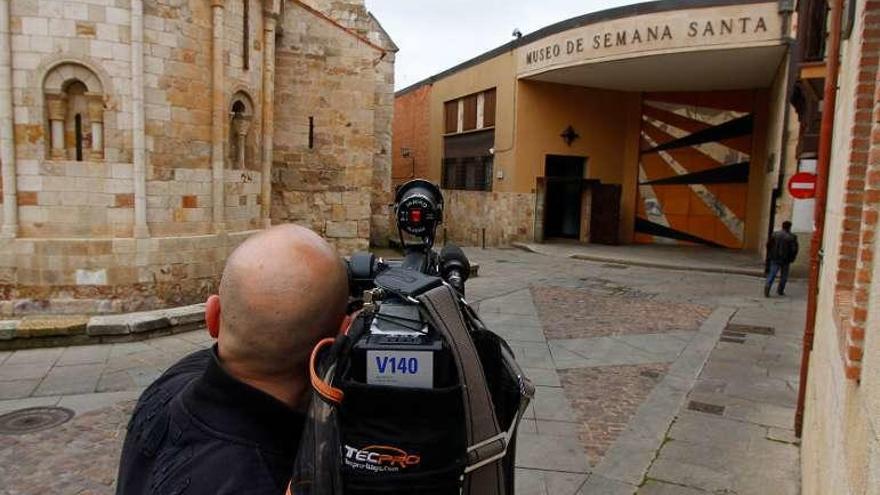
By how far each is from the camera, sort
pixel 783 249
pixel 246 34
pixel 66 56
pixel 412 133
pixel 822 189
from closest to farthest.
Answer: pixel 822 189
pixel 66 56
pixel 246 34
pixel 783 249
pixel 412 133

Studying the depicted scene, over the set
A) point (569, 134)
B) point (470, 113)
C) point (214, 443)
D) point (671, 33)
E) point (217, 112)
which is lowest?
point (214, 443)

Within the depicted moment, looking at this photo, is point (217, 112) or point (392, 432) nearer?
point (392, 432)

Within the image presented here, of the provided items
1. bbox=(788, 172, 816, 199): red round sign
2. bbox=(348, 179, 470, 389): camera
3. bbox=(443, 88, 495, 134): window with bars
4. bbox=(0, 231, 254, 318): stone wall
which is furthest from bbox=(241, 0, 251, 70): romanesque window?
bbox=(443, 88, 495, 134): window with bars

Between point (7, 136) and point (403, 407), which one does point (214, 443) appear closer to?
point (403, 407)

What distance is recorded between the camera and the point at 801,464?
14.0ft

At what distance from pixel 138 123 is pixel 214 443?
874cm

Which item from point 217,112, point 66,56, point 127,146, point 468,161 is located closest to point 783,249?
point 217,112

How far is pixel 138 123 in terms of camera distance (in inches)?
344

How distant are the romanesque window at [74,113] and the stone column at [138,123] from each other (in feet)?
1.42

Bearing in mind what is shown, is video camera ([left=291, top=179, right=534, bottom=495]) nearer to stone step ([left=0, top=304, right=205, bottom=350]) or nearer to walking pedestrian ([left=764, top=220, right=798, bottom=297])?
stone step ([left=0, top=304, right=205, bottom=350])

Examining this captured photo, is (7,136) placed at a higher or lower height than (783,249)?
higher

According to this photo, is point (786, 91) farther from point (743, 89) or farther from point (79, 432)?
point (79, 432)

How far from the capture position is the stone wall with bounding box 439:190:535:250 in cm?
2000

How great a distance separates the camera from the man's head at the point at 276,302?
130 centimetres
